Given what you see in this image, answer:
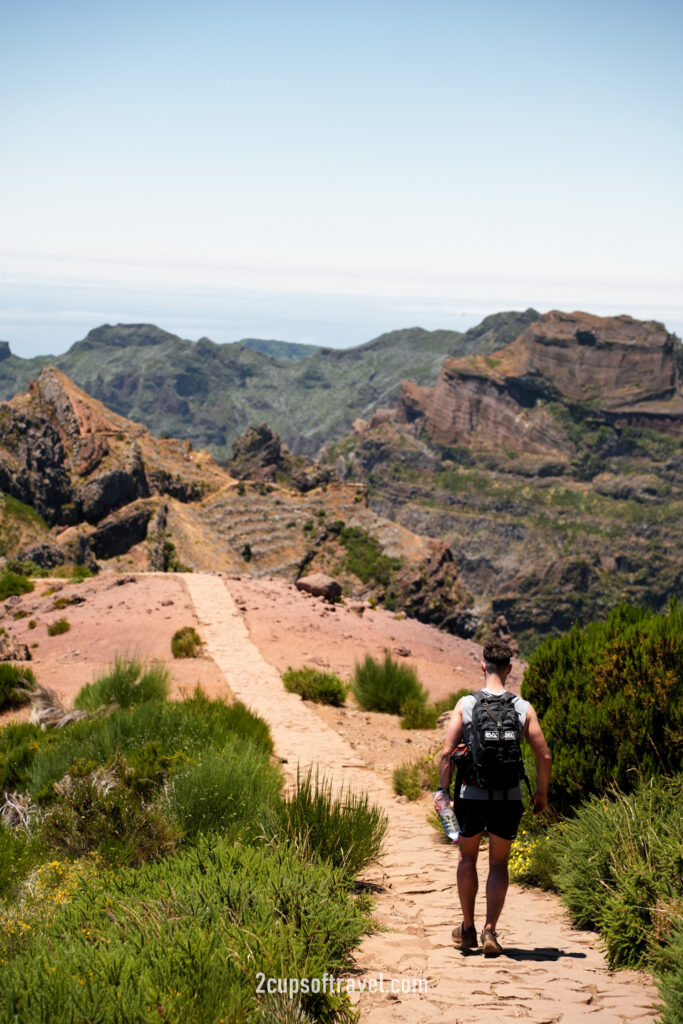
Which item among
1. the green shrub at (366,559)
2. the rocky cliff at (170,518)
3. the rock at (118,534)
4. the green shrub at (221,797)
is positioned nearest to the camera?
the green shrub at (221,797)

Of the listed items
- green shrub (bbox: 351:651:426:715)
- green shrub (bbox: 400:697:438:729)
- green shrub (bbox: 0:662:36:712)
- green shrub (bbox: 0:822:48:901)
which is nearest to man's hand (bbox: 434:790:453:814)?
green shrub (bbox: 0:822:48:901)

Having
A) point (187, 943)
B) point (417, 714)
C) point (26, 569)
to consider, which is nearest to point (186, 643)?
point (417, 714)

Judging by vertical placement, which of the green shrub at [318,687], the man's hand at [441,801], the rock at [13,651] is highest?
the man's hand at [441,801]

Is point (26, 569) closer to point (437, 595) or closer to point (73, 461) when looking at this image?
point (437, 595)

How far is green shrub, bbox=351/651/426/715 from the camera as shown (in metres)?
15.9

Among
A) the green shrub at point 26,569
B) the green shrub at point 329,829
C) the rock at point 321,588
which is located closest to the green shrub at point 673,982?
the green shrub at point 329,829

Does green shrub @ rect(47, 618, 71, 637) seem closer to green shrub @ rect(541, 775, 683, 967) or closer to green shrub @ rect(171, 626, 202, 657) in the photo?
green shrub @ rect(171, 626, 202, 657)

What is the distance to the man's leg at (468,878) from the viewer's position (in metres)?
5.25

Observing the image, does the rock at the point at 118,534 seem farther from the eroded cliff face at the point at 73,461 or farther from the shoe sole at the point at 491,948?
the shoe sole at the point at 491,948

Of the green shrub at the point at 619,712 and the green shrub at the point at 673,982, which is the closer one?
the green shrub at the point at 673,982

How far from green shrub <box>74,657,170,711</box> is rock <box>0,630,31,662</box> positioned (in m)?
5.41

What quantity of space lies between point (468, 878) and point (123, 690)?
30.1 ft

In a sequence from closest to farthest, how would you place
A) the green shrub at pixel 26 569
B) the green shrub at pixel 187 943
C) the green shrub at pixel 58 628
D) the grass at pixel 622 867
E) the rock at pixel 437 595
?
1. the green shrub at pixel 187 943
2. the grass at pixel 622 867
3. the green shrub at pixel 58 628
4. the green shrub at pixel 26 569
5. the rock at pixel 437 595

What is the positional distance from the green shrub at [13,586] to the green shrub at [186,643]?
9555mm
